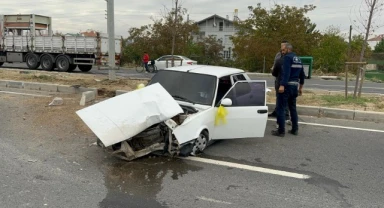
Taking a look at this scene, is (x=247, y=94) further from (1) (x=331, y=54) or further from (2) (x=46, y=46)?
(1) (x=331, y=54)

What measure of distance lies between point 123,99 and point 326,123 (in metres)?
4.86

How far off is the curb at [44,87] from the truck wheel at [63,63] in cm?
725

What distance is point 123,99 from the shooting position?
179 inches

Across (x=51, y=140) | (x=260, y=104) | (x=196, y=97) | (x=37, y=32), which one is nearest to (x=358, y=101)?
(x=260, y=104)

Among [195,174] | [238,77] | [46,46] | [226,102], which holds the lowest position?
[195,174]

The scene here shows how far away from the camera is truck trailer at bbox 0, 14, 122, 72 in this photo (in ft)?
61.7

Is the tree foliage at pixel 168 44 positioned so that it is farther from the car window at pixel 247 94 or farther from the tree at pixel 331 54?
the car window at pixel 247 94

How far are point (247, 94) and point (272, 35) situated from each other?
22160 mm

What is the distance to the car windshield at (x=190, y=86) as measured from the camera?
5.19 m

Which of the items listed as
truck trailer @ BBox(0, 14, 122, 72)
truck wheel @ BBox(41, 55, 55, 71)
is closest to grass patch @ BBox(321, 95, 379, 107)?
truck trailer @ BBox(0, 14, 122, 72)

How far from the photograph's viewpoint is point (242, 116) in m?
5.20

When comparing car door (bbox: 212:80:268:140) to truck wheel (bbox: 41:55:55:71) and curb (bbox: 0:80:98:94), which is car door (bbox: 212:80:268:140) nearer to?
curb (bbox: 0:80:98:94)

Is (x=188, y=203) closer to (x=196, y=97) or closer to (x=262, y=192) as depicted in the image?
(x=262, y=192)

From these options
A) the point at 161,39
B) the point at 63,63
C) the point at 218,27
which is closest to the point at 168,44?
the point at 161,39
